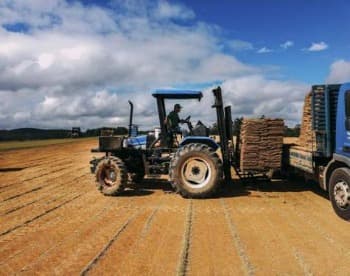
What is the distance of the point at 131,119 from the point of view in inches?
425

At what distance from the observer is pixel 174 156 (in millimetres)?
9953

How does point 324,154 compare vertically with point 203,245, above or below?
above

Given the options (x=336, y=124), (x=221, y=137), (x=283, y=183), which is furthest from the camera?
(x=283, y=183)

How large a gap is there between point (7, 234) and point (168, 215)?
2.98 metres

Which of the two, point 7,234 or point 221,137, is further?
point 221,137

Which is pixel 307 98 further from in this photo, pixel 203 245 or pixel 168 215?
pixel 203 245

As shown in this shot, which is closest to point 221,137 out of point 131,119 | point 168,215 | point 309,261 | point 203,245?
point 131,119

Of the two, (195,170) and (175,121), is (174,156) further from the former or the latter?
(175,121)

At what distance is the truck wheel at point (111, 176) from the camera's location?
10.1m

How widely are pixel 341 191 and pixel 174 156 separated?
4067 mm

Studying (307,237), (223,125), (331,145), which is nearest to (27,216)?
(223,125)

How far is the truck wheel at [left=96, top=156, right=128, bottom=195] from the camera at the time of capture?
10.1 m

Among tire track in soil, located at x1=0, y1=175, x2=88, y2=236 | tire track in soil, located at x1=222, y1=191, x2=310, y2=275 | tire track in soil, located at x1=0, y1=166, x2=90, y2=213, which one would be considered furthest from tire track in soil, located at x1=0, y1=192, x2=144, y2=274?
tire track in soil, located at x1=222, y1=191, x2=310, y2=275

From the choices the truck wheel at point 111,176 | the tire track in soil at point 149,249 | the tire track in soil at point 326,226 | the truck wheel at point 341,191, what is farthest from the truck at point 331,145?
the truck wheel at point 111,176
